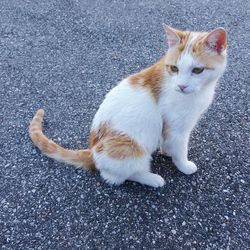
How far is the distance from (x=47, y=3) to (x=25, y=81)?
62.0 inches

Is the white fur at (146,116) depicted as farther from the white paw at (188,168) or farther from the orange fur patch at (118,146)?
the white paw at (188,168)

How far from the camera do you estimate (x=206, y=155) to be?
2604 mm

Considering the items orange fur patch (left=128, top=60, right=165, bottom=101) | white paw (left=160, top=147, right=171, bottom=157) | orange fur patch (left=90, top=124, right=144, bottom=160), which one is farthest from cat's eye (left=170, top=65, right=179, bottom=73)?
white paw (left=160, top=147, right=171, bottom=157)

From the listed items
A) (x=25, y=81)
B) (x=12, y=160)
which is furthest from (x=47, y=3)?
(x=12, y=160)

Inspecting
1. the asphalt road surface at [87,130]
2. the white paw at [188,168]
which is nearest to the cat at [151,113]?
the white paw at [188,168]

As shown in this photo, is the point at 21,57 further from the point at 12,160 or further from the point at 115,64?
the point at 12,160

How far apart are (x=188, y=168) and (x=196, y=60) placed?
852 millimetres

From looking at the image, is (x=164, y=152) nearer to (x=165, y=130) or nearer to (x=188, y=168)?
(x=188, y=168)

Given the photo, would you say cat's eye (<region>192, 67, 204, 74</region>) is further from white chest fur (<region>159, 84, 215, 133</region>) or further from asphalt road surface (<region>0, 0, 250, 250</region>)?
asphalt road surface (<region>0, 0, 250, 250</region>)

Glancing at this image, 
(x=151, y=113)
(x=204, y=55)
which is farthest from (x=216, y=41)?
(x=151, y=113)

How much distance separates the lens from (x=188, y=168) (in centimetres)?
241

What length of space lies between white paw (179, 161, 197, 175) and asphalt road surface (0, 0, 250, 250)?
0.14ft

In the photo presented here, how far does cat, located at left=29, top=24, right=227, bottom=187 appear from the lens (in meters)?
1.97

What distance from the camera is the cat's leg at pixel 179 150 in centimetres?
222
